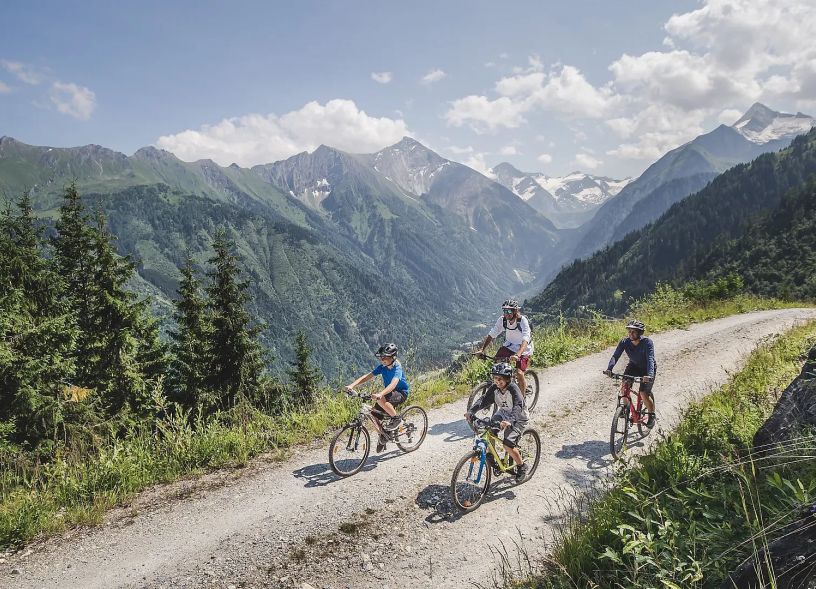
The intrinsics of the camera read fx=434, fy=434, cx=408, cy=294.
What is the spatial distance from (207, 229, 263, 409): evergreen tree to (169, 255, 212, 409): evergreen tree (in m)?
0.63

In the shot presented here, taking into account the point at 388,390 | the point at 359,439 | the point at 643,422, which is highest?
the point at 388,390

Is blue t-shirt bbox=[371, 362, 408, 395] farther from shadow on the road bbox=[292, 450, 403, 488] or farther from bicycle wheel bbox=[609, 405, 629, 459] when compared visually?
bicycle wheel bbox=[609, 405, 629, 459]

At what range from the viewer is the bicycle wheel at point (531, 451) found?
27.8ft

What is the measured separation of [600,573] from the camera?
476cm

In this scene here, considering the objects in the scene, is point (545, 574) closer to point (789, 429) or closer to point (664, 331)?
point (789, 429)

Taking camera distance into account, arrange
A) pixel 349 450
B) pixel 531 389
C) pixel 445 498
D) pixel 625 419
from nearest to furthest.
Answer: pixel 445 498
pixel 349 450
pixel 625 419
pixel 531 389

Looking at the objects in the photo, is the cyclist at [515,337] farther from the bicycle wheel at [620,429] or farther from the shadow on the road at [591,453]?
the bicycle wheel at [620,429]

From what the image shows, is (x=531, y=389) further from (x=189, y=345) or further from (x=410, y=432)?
(x=189, y=345)

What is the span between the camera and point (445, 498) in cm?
793

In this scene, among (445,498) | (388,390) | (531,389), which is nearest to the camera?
(445,498)

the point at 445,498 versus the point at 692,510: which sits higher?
the point at 692,510

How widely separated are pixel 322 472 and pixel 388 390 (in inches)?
85.2

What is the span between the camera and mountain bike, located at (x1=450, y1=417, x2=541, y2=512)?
24.9ft

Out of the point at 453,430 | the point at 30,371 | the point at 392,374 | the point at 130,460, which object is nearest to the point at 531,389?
the point at 453,430
